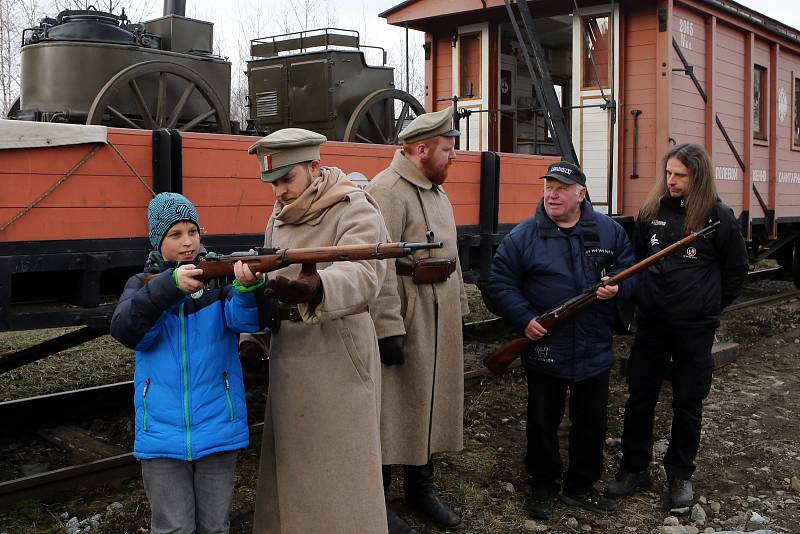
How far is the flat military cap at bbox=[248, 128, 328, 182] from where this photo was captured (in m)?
2.55

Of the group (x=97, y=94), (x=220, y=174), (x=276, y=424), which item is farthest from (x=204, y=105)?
(x=276, y=424)

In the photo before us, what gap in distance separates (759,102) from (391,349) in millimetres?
7670

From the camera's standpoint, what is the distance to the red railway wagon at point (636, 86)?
7480 millimetres

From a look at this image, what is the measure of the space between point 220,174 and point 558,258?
175 centimetres

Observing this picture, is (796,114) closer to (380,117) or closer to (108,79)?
(380,117)

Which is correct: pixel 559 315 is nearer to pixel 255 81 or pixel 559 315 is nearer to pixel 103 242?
pixel 103 242

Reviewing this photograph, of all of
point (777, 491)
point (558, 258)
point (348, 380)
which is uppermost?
point (558, 258)

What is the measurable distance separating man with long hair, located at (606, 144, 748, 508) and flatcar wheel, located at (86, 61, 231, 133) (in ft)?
10.5

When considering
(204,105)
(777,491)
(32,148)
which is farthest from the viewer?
(204,105)

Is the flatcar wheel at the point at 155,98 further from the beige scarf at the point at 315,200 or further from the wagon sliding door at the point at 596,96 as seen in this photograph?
the wagon sliding door at the point at 596,96

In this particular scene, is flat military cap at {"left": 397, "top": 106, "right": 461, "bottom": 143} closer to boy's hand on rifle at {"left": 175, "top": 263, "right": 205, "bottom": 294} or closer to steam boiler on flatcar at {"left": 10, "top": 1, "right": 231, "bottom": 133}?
boy's hand on rifle at {"left": 175, "top": 263, "right": 205, "bottom": 294}

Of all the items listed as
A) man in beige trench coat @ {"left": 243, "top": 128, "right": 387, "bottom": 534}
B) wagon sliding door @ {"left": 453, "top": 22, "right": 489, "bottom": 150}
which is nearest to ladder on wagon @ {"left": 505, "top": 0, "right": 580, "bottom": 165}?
wagon sliding door @ {"left": 453, "top": 22, "right": 489, "bottom": 150}

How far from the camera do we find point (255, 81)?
7.04 m

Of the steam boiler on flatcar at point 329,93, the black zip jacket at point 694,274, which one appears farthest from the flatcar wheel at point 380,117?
the black zip jacket at point 694,274
